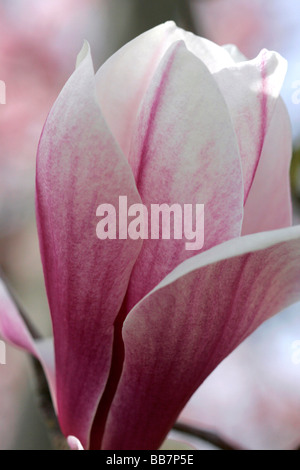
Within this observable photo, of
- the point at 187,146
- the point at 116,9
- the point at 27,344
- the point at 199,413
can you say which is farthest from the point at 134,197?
the point at 116,9

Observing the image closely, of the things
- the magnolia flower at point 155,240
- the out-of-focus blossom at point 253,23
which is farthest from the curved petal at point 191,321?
the out-of-focus blossom at point 253,23

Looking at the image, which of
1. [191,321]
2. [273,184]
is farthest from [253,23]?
[191,321]

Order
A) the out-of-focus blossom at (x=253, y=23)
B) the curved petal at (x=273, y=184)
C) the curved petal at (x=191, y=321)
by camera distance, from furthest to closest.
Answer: the out-of-focus blossom at (x=253, y=23), the curved petal at (x=273, y=184), the curved petal at (x=191, y=321)

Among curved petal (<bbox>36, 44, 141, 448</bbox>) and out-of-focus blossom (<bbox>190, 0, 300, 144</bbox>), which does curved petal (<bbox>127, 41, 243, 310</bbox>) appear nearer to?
curved petal (<bbox>36, 44, 141, 448</bbox>)

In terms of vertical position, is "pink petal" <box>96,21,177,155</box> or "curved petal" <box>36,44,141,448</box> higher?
"pink petal" <box>96,21,177,155</box>

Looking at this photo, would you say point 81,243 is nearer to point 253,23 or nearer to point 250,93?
point 250,93

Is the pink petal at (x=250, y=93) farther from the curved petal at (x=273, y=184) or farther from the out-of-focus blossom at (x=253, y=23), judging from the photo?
the out-of-focus blossom at (x=253, y=23)

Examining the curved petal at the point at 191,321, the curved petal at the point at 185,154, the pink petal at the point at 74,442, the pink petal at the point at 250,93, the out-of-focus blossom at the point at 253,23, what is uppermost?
the out-of-focus blossom at the point at 253,23

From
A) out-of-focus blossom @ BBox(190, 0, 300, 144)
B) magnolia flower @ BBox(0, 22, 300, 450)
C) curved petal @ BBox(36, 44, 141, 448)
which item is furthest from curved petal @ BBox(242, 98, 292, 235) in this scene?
out-of-focus blossom @ BBox(190, 0, 300, 144)
